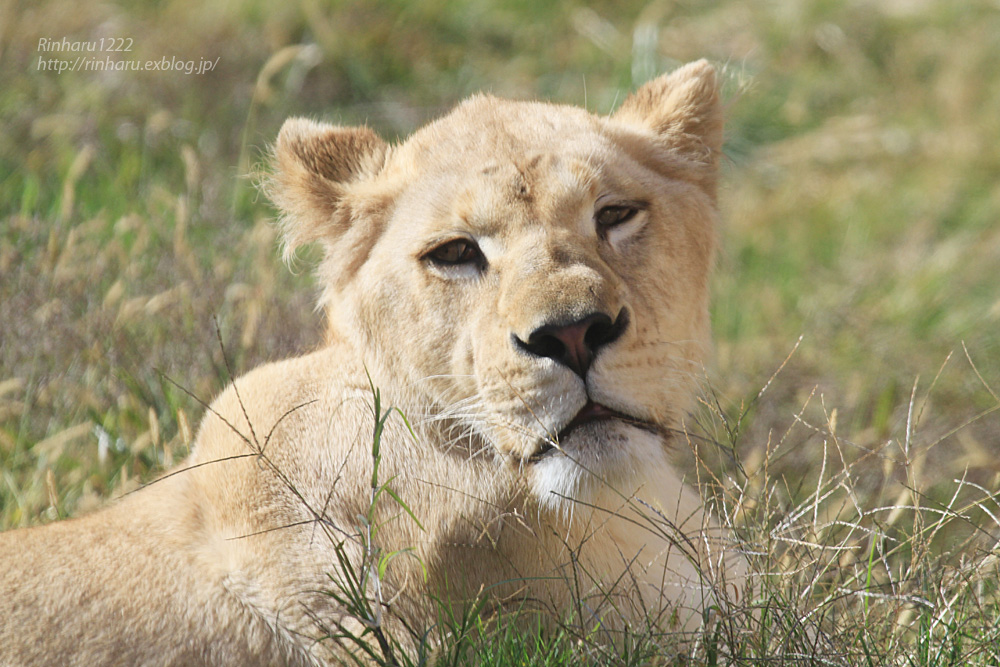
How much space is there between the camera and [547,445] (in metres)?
2.59

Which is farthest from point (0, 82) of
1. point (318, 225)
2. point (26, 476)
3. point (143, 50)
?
point (318, 225)

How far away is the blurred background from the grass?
0.02 m

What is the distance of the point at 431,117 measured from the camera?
5.86 metres

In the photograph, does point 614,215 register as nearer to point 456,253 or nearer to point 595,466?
point 456,253

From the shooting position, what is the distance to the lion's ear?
3.33m

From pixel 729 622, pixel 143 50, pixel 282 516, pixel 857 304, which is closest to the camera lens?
pixel 729 622

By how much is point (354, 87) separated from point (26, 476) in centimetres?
494

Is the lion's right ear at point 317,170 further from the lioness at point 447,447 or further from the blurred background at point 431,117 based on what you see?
the blurred background at point 431,117

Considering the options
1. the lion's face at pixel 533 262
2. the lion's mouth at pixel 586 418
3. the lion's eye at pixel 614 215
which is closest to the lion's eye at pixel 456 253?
the lion's face at pixel 533 262

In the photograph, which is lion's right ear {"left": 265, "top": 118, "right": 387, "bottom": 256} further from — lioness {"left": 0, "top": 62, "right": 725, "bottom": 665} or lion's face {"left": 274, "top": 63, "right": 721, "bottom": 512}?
lioness {"left": 0, "top": 62, "right": 725, "bottom": 665}

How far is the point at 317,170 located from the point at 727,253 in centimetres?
149

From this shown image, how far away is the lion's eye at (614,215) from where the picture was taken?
292cm

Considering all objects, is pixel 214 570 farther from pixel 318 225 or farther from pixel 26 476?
pixel 26 476

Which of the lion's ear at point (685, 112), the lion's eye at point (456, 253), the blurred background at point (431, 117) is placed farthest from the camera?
the blurred background at point (431, 117)
